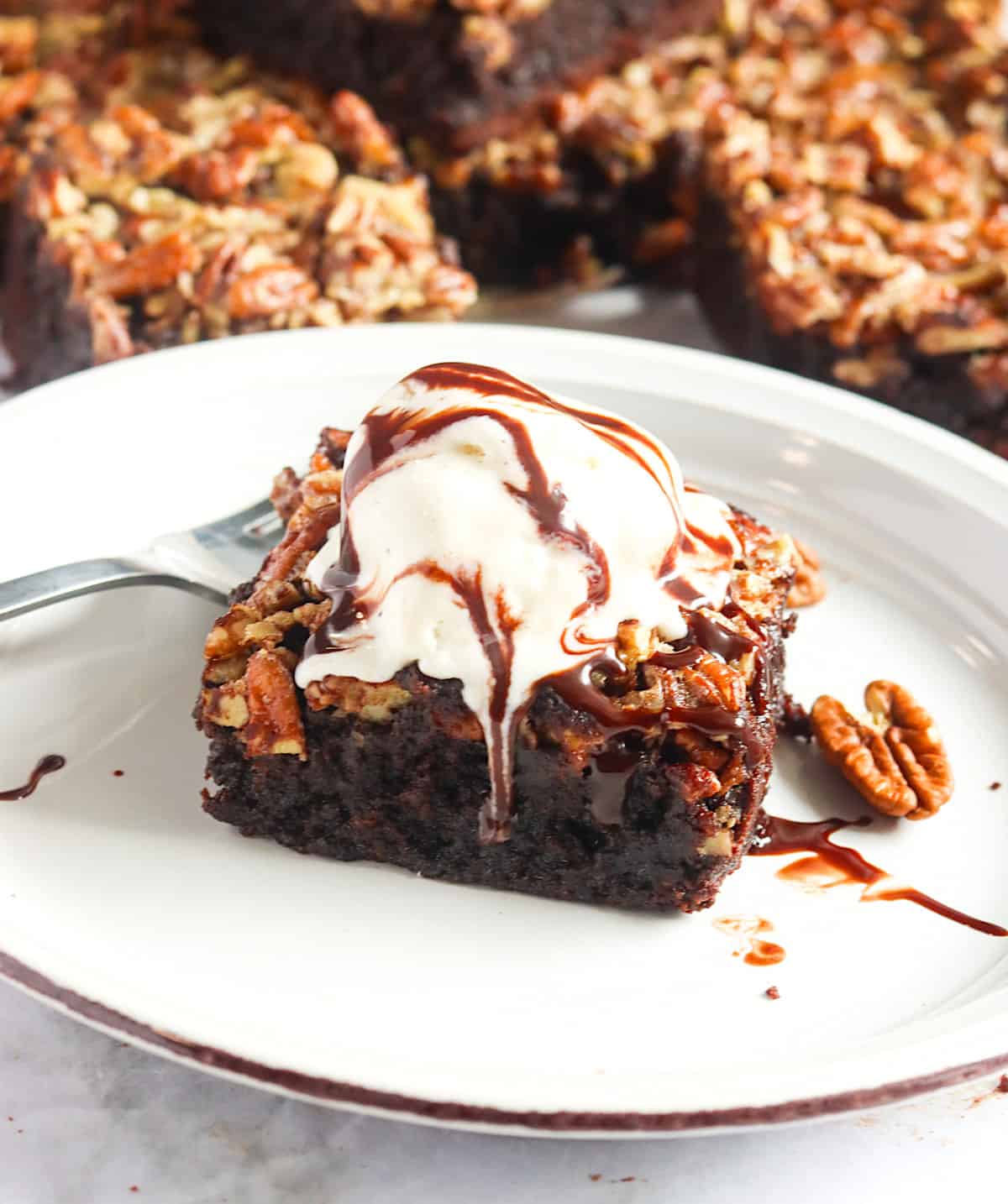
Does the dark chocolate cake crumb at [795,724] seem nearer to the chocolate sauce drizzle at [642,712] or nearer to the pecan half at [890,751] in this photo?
the pecan half at [890,751]

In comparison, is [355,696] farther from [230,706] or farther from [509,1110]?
[509,1110]

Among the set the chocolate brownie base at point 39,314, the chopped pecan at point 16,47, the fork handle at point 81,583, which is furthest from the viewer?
the chopped pecan at point 16,47

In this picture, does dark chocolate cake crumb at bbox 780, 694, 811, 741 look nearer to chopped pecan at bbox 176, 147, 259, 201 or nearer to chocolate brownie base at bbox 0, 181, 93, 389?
chocolate brownie base at bbox 0, 181, 93, 389

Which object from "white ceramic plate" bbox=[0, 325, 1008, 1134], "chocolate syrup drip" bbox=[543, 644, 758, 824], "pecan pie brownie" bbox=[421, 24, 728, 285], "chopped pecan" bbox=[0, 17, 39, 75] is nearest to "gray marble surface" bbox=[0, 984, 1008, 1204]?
"white ceramic plate" bbox=[0, 325, 1008, 1134]

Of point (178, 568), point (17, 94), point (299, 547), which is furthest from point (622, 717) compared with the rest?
point (17, 94)

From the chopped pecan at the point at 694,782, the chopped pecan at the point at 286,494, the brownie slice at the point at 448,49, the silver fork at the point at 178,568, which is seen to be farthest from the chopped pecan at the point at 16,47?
the chopped pecan at the point at 694,782
